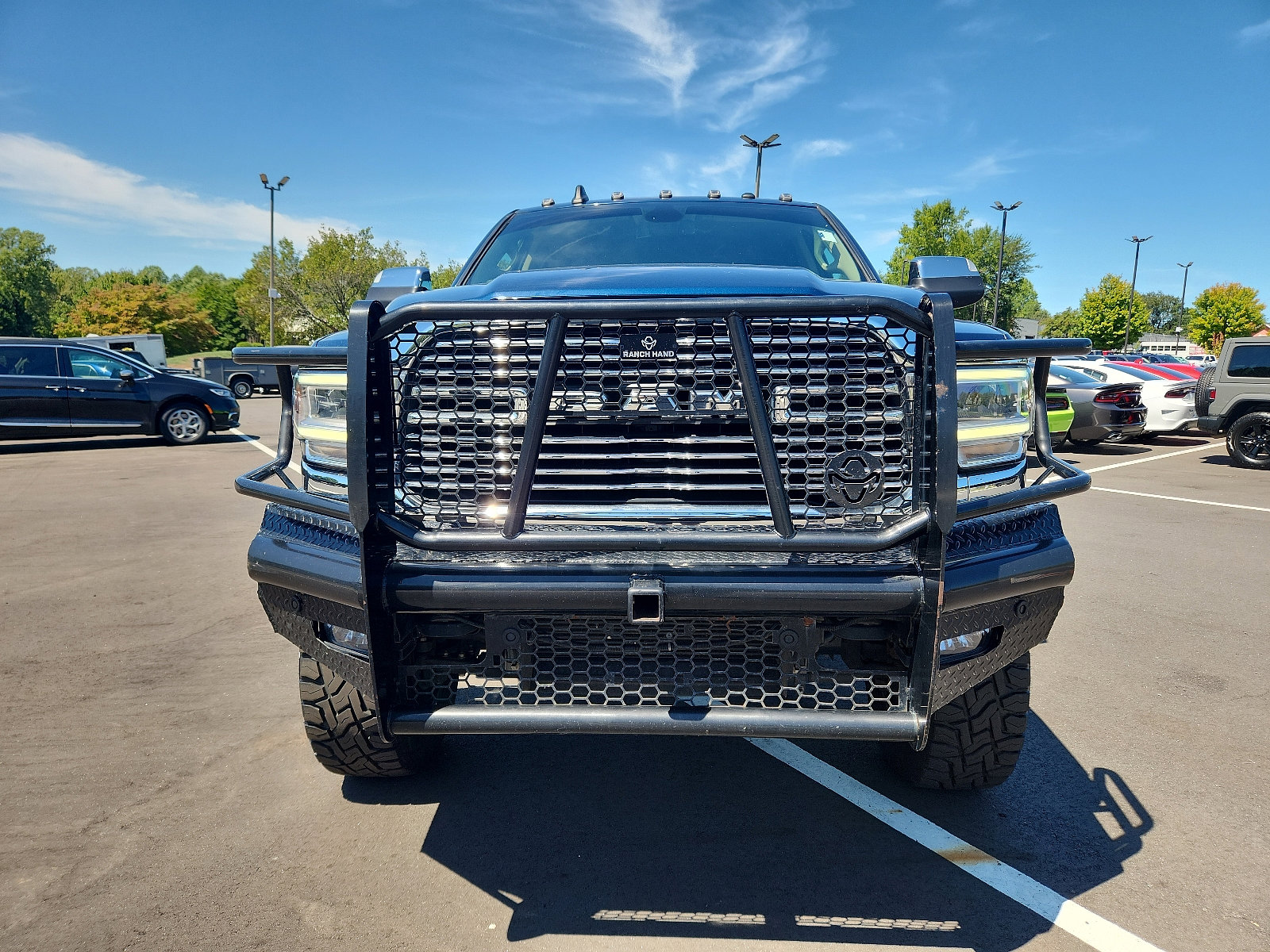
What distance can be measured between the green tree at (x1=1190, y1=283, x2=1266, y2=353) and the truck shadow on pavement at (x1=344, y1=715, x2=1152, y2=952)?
314 ft

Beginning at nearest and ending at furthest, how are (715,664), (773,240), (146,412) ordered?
(715,664) → (773,240) → (146,412)

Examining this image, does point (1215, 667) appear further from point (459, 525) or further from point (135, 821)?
point (135, 821)

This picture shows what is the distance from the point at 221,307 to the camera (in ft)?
359

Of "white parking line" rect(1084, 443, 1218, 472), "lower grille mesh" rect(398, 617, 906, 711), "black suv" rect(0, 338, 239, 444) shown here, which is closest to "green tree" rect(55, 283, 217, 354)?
"black suv" rect(0, 338, 239, 444)

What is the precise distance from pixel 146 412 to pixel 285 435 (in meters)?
14.1

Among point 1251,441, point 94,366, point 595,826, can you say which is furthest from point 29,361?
point 1251,441

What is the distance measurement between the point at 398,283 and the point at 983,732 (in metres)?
2.80

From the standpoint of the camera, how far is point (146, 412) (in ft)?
48.6

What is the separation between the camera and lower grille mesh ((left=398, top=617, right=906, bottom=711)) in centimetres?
221

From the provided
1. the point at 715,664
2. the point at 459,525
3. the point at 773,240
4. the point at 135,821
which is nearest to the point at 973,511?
the point at 715,664

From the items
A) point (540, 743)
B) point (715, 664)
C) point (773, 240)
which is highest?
point (773, 240)

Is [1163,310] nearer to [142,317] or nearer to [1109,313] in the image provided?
[1109,313]

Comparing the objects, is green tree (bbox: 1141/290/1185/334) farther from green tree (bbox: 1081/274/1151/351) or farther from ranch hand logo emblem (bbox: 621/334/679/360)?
ranch hand logo emblem (bbox: 621/334/679/360)

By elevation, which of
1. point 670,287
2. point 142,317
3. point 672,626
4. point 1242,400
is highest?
point 142,317
